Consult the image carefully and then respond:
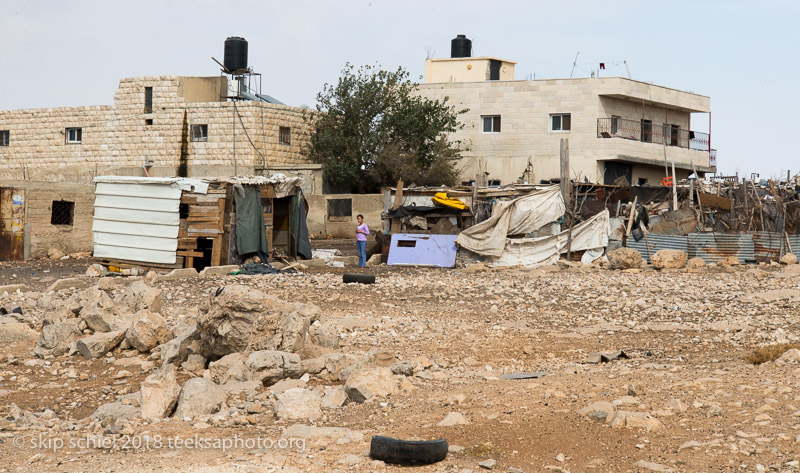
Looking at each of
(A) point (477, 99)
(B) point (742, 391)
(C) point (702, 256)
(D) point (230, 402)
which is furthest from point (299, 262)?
(A) point (477, 99)

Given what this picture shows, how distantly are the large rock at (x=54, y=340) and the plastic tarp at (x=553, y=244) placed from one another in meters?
11.6

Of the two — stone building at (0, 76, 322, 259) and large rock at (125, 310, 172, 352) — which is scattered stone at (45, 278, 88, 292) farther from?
stone building at (0, 76, 322, 259)

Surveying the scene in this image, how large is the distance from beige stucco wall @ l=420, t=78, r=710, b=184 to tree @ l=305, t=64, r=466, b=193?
300cm

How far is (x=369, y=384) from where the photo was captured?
7.03 meters

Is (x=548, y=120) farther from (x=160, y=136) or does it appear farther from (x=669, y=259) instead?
(x=669, y=259)

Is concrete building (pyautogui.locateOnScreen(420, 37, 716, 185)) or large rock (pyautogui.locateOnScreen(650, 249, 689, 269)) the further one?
concrete building (pyautogui.locateOnScreen(420, 37, 716, 185))

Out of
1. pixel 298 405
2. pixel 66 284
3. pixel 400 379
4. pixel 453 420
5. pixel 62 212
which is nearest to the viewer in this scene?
pixel 453 420

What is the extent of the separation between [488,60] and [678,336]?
102ft

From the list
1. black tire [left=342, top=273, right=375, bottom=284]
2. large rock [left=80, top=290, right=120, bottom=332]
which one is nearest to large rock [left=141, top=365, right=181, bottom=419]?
large rock [left=80, top=290, right=120, bottom=332]

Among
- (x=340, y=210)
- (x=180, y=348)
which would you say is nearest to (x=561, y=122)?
(x=340, y=210)

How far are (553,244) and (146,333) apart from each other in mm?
12187

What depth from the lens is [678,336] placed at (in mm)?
10125

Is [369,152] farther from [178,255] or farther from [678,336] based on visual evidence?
[678,336]

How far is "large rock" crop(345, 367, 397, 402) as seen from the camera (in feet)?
22.9
